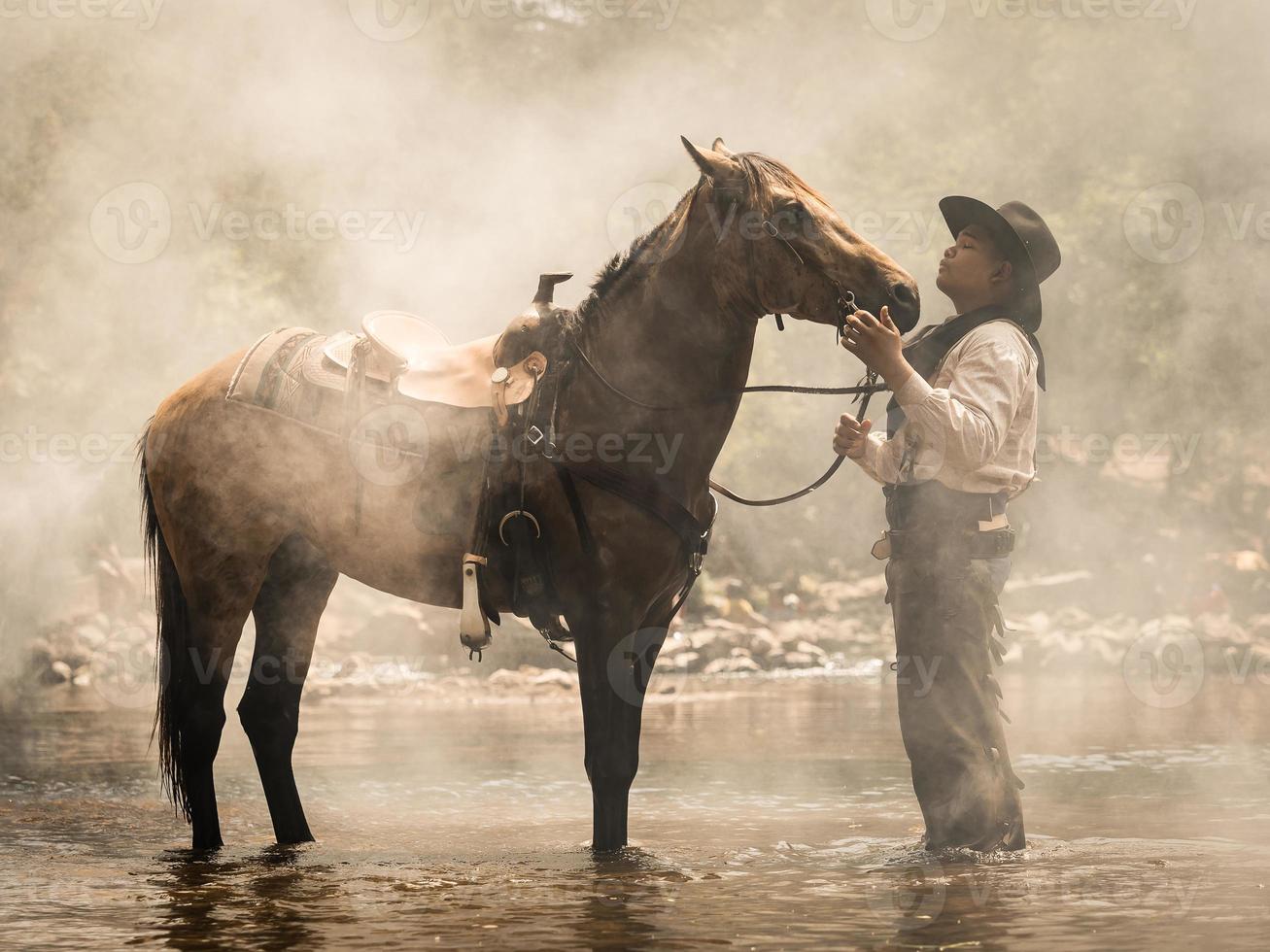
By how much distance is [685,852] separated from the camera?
625 centimetres

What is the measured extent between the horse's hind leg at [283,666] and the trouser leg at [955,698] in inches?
107

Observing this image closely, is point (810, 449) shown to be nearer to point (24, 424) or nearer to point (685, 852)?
point (24, 424)

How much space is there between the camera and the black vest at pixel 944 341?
5.76 m

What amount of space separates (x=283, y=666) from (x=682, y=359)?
2.48 meters

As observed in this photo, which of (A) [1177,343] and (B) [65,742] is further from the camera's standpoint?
(A) [1177,343]

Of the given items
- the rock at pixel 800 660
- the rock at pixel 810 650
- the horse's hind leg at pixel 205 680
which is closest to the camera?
the horse's hind leg at pixel 205 680

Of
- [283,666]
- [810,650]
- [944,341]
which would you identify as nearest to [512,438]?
[944,341]

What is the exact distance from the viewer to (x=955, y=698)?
5.68 m

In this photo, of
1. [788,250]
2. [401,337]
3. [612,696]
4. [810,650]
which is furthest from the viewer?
[810,650]

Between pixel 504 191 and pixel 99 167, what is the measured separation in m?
6.10

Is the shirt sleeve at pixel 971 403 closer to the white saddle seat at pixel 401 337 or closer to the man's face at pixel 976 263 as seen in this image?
the man's face at pixel 976 263

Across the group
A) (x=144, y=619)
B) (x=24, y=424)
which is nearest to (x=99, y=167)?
(x=24, y=424)

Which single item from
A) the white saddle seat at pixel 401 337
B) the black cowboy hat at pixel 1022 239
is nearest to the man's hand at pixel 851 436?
the black cowboy hat at pixel 1022 239

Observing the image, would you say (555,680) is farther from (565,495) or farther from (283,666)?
(565,495)
